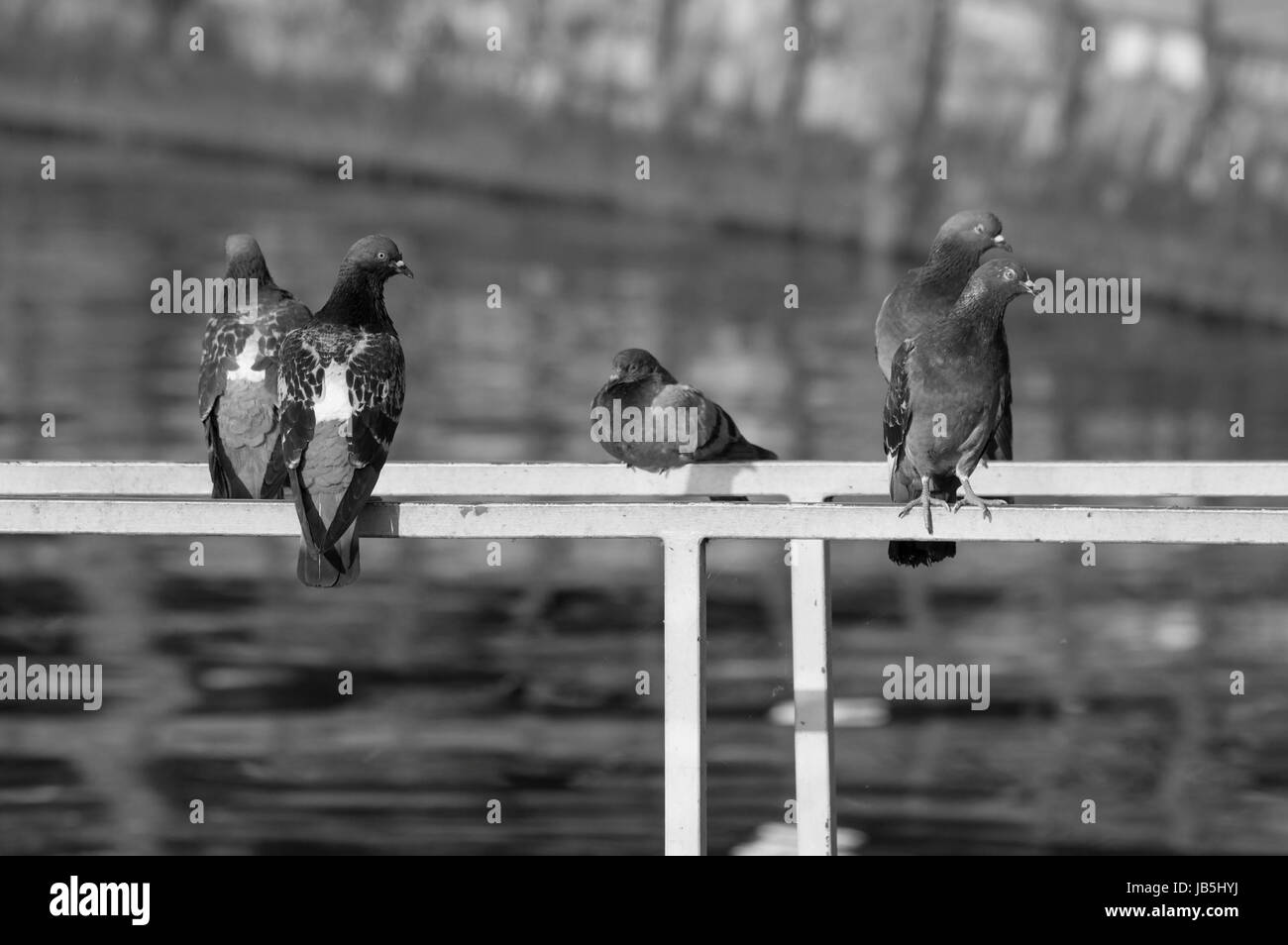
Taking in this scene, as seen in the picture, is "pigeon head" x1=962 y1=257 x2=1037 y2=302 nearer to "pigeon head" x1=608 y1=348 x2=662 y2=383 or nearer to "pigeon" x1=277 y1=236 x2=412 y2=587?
"pigeon head" x1=608 y1=348 x2=662 y2=383

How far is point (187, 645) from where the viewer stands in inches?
782

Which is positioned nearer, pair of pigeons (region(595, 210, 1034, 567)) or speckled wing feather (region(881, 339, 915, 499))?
pair of pigeons (region(595, 210, 1034, 567))

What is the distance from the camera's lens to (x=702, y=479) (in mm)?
8914

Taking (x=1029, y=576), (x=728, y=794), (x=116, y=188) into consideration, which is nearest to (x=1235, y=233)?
(x=1029, y=576)

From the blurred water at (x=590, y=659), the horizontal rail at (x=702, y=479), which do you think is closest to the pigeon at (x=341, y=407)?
the horizontal rail at (x=702, y=479)

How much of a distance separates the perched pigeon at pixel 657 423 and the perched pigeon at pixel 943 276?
3.19ft

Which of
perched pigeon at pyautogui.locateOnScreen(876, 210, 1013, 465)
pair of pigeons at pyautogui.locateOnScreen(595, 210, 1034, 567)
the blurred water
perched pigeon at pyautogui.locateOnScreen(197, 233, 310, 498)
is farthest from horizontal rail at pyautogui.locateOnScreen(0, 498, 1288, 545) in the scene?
the blurred water

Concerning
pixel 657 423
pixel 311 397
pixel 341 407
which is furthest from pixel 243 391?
pixel 657 423

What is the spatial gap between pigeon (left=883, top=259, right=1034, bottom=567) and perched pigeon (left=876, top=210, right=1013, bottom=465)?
155 centimetres

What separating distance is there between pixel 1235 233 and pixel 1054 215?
4040mm

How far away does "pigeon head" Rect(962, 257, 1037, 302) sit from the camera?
8.70 m

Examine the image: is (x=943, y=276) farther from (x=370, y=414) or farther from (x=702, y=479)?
(x=370, y=414)

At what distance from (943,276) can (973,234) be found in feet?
0.78
